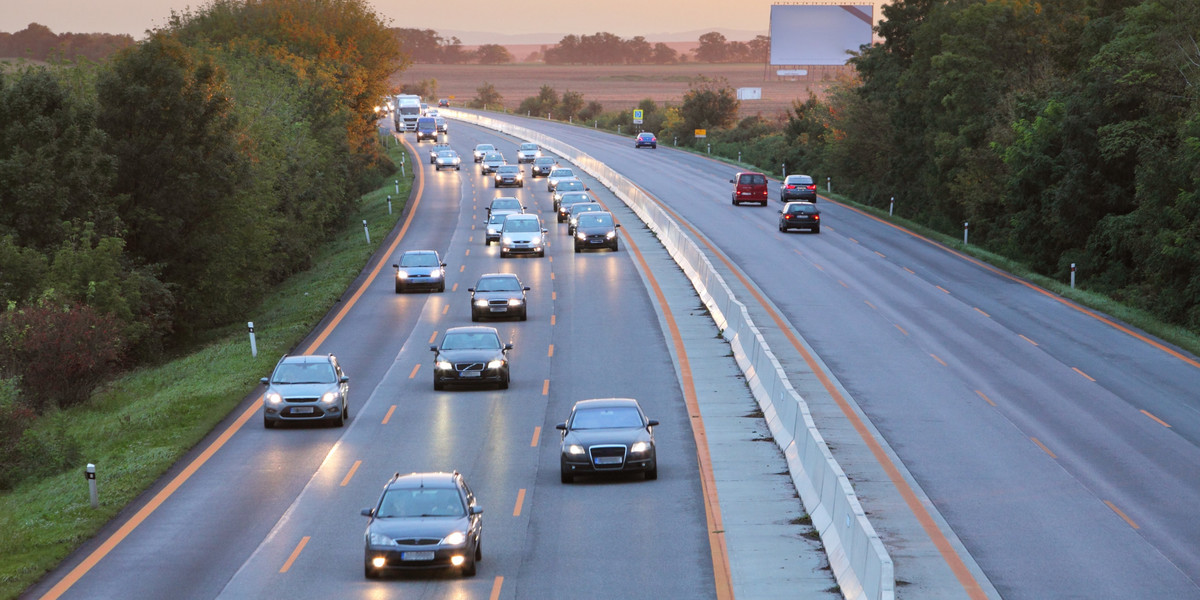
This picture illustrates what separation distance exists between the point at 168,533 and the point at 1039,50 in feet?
203

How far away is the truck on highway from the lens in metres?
150

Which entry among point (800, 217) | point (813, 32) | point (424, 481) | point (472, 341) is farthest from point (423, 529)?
point (813, 32)

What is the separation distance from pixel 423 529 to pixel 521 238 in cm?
3876

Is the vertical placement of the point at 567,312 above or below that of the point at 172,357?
above

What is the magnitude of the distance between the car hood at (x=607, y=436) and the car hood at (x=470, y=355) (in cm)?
841

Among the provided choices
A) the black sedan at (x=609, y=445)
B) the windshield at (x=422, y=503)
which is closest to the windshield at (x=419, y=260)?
the black sedan at (x=609, y=445)

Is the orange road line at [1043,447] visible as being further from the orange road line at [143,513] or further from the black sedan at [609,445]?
the orange road line at [143,513]

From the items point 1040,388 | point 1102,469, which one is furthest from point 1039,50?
point 1102,469

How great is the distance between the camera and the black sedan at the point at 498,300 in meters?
39.9

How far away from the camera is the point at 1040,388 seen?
30031mm

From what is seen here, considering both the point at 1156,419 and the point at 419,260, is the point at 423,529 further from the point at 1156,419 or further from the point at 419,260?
the point at 419,260

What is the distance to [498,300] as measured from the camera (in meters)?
40.0

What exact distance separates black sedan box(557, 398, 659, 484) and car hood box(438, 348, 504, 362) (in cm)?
813

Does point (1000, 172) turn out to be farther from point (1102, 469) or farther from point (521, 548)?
point (521, 548)
